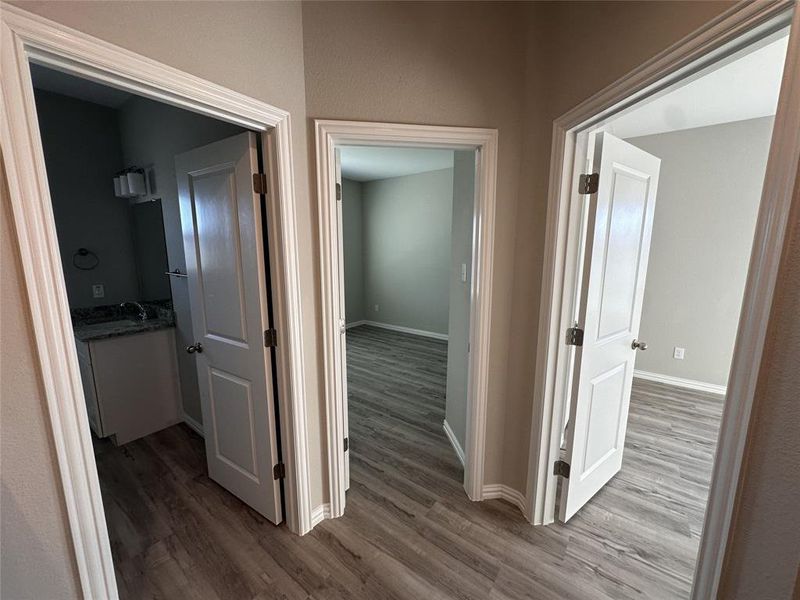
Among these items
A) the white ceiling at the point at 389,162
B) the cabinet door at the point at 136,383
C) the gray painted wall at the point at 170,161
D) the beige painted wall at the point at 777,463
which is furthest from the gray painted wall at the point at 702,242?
the cabinet door at the point at 136,383

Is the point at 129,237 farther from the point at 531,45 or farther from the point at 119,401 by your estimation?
the point at 531,45

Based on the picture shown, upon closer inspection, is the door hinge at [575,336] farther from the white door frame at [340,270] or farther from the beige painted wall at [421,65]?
the beige painted wall at [421,65]

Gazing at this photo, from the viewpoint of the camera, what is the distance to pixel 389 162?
4695 mm

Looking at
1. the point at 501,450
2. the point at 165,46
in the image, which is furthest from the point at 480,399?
the point at 165,46

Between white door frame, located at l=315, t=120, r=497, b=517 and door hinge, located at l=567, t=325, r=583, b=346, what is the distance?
Answer: 1.31 ft

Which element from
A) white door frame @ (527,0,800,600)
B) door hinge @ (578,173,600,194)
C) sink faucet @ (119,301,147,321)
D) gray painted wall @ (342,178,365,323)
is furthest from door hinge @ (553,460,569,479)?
gray painted wall @ (342,178,365,323)

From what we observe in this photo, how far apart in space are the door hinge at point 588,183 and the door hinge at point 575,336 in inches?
26.2

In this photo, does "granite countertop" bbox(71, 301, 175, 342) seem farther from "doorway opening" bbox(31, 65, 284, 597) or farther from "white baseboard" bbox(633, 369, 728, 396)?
"white baseboard" bbox(633, 369, 728, 396)

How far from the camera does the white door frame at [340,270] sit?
1556 millimetres

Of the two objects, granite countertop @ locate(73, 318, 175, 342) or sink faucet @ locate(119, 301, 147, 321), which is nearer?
granite countertop @ locate(73, 318, 175, 342)

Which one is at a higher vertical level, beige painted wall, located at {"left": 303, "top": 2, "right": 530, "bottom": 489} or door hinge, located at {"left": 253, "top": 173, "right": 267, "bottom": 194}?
beige painted wall, located at {"left": 303, "top": 2, "right": 530, "bottom": 489}

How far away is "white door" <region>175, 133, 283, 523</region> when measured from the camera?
1.55 metres

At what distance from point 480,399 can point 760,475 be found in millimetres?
1179

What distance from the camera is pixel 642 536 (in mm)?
1742
